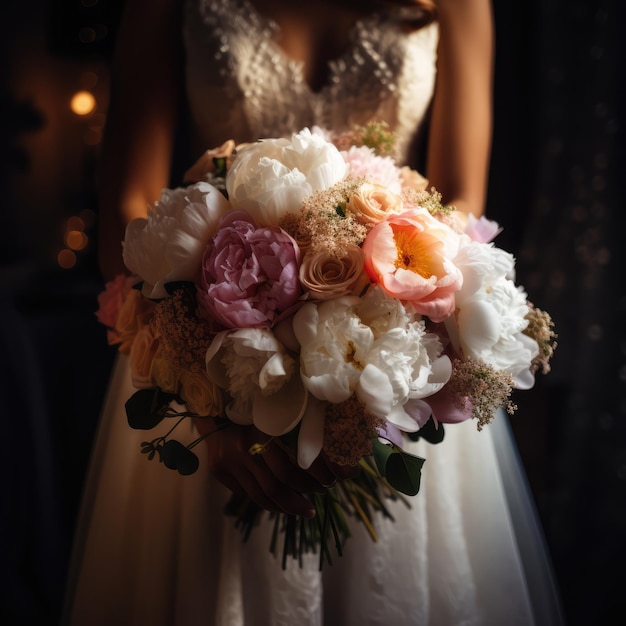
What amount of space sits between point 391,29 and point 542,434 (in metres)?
0.99

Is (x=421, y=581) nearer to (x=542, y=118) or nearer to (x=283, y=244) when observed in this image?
(x=283, y=244)

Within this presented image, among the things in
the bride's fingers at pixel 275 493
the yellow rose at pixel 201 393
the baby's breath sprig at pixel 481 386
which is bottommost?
the bride's fingers at pixel 275 493

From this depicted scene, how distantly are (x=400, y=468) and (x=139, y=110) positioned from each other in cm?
75

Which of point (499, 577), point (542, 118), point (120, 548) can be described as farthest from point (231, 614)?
point (542, 118)

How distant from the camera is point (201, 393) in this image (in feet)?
1.91

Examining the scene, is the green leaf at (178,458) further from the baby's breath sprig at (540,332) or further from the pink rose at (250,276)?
the baby's breath sprig at (540,332)

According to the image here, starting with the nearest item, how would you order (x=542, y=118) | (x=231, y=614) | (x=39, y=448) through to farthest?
(x=231, y=614)
(x=542, y=118)
(x=39, y=448)

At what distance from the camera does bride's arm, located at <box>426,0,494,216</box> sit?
961mm

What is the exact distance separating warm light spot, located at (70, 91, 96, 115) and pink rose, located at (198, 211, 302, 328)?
1.82 meters

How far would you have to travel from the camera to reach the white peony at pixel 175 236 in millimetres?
558

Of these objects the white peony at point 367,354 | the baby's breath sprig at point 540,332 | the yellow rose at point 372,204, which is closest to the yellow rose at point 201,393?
the white peony at point 367,354

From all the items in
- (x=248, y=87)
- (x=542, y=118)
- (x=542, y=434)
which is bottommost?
(x=542, y=434)

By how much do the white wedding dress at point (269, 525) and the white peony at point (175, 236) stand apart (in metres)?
0.36

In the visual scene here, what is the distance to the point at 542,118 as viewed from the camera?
4.31 ft
